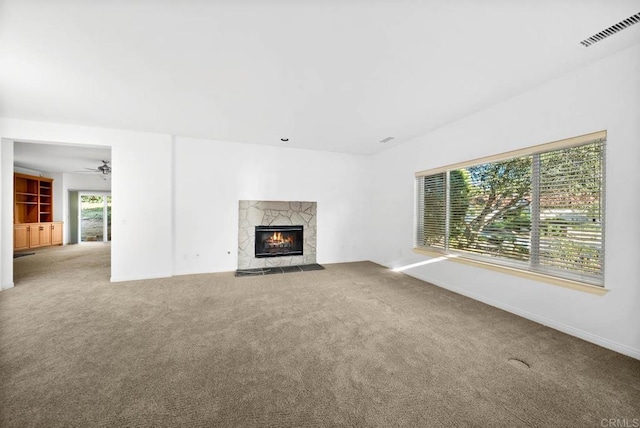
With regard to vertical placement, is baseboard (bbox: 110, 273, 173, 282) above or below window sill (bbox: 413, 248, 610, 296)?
below

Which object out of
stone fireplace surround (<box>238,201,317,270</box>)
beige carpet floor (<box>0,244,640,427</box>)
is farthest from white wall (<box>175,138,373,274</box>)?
beige carpet floor (<box>0,244,640,427</box>)

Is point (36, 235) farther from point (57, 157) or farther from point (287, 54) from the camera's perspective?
point (287, 54)

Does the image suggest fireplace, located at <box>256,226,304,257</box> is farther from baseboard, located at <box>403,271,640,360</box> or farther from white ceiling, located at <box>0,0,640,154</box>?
baseboard, located at <box>403,271,640,360</box>

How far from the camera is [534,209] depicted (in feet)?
8.96

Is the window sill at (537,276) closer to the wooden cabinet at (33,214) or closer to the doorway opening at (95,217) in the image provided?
the wooden cabinet at (33,214)

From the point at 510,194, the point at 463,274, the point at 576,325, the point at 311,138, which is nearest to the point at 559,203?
the point at 510,194

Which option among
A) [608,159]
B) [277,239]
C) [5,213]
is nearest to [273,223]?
[277,239]

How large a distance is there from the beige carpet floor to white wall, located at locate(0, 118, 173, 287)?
978mm

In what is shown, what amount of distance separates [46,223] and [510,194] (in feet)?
40.4

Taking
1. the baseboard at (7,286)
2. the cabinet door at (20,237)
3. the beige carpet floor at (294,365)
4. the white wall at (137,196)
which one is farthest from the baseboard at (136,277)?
the cabinet door at (20,237)

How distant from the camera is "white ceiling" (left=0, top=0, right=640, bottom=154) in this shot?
5.44ft

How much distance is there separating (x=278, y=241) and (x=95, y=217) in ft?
28.2

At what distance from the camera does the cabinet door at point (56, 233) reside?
7.91 m

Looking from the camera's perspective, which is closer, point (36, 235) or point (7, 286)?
point (7, 286)
